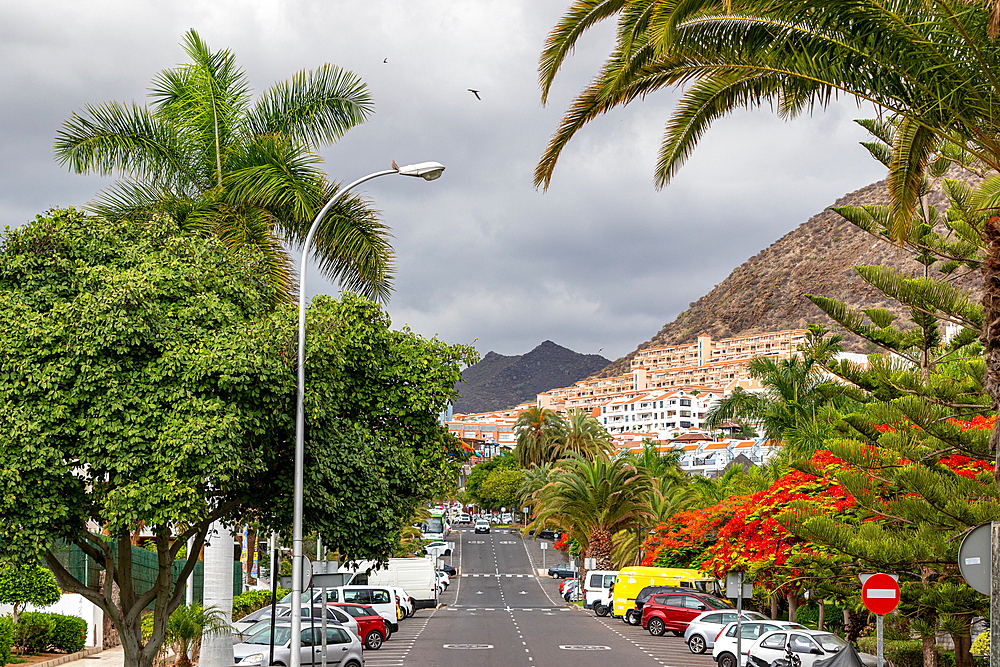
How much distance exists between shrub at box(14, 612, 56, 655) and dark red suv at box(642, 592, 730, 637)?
66.5ft

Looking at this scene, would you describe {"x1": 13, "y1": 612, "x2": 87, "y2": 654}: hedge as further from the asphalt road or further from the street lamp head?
the street lamp head

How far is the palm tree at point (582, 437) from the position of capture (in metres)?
72.4

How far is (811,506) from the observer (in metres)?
18.3

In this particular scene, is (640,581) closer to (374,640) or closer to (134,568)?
(374,640)

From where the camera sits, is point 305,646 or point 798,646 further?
point 305,646

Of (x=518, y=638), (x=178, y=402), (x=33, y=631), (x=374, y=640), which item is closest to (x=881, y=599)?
(x=178, y=402)

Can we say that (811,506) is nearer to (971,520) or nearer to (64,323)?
(971,520)

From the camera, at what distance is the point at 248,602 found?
112 feet

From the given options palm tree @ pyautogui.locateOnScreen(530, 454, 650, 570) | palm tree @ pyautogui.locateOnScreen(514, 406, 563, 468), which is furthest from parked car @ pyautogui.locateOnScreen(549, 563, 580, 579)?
palm tree @ pyautogui.locateOnScreen(530, 454, 650, 570)

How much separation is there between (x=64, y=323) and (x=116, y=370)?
33.0 inches

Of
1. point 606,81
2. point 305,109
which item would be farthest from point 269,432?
point 305,109

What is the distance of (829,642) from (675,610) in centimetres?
1312

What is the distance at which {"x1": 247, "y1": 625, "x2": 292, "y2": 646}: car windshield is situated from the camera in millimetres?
21314

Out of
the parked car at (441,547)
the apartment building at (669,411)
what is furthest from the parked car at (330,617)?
the apartment building at (669,411)
